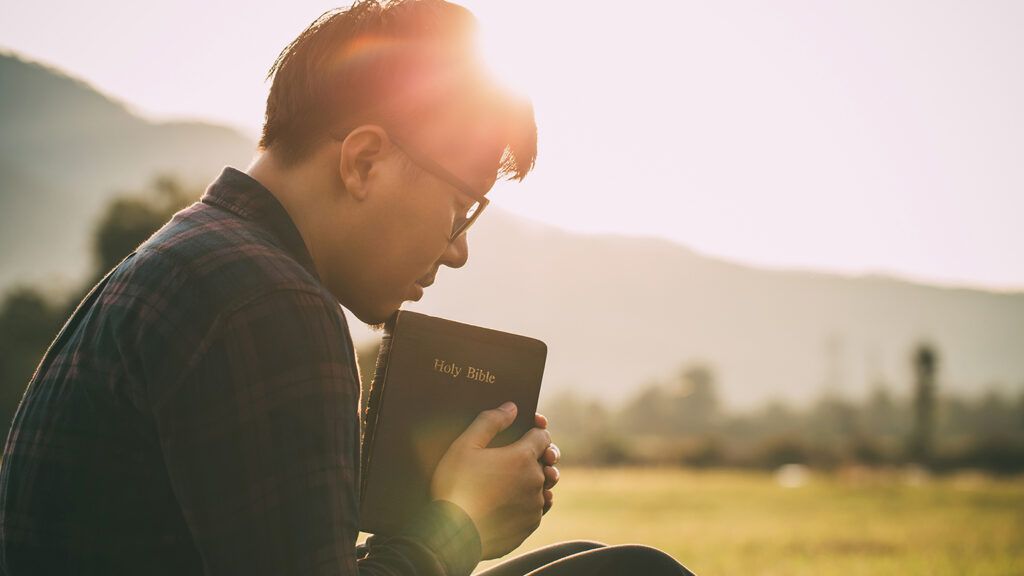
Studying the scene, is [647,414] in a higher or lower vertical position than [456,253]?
lower

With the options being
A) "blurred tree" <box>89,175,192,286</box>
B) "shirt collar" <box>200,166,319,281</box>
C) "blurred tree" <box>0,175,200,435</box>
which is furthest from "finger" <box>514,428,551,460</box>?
"blurred tree" <box>89,175,192,286</box>

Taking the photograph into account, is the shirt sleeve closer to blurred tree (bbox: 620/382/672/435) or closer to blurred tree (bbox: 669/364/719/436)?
blurred tree (bbox: 620/382/672/435)

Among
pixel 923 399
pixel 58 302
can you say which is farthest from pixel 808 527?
pixel 923 399

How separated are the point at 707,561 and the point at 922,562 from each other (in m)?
2.38

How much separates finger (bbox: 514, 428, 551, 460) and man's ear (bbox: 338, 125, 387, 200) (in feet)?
2.06

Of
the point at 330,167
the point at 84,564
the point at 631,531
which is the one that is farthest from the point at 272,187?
the point at 631,531

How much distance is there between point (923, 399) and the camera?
68.3 metres

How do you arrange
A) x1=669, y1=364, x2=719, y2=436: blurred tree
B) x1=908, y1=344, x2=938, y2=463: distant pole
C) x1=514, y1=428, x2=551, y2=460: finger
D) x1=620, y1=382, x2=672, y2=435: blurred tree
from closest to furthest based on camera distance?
x1=514, y1=428, x2=551, y2=460: finger
x1=908, y1=344, x2=938, y2=463: distant pole
x1=620, y1=382, x2=672, y2=435: blurred tree
x1=669, y1=364, x2=719, y2=436: blurred tree

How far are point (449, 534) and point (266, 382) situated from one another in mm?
525

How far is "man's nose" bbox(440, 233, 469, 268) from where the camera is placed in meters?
1.93

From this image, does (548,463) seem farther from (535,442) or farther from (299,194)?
(299,194)

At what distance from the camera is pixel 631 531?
1566 cm

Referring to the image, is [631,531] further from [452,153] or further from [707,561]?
[452,153]

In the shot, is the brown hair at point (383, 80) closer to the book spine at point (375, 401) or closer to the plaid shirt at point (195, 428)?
the plaid shirt at point (195, 428)
